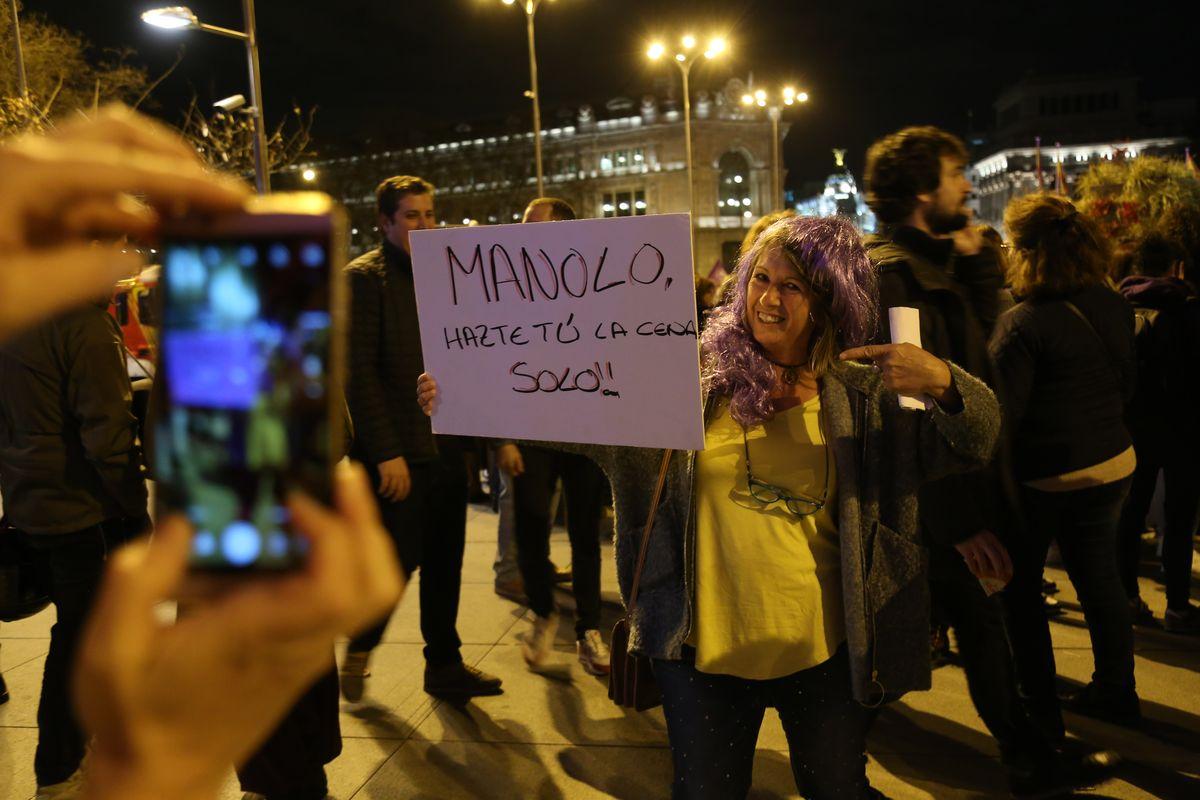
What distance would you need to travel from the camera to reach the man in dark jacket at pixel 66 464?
319 centimetres

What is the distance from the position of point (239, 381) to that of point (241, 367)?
0.01 metres

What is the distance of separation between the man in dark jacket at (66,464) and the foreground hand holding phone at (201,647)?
2.92 m

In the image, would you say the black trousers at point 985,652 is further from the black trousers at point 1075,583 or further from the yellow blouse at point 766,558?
the yellow blouse at point 766,558

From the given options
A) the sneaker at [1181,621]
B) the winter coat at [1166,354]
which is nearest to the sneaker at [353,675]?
the sneaker at [1181,621]

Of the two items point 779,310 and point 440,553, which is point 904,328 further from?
point 440,553

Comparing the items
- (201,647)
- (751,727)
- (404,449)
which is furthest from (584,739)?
(201,647)

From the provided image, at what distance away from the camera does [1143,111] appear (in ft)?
282

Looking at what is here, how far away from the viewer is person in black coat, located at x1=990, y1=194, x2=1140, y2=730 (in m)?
3.54

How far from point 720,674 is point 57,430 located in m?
2.64

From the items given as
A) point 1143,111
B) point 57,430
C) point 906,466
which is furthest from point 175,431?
point 1143,111

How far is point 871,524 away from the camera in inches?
91.4


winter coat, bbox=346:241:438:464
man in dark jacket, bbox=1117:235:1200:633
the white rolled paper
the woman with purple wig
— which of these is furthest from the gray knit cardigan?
man in dark jacket, bbox=1117:235:1200:633

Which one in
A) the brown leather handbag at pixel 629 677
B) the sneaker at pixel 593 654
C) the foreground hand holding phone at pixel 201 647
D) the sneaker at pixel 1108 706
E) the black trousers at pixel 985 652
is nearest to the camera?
the foreground hand holding phone at pixel 201 647

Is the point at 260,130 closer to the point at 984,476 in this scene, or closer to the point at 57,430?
the point at 57,430
